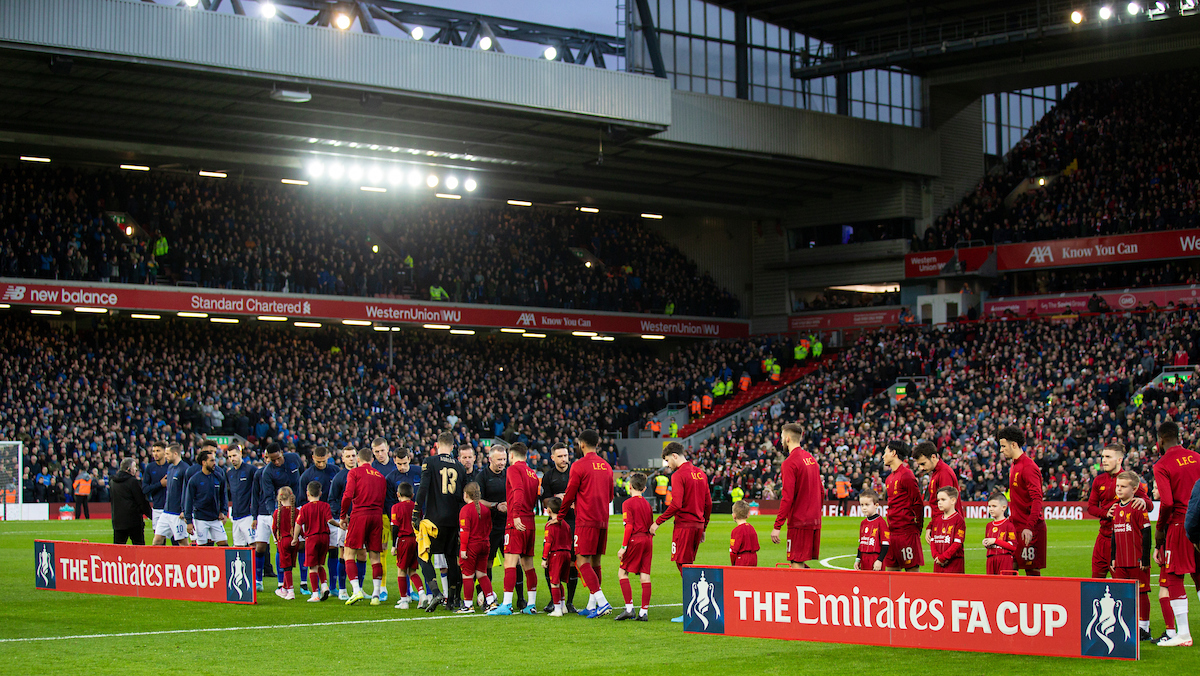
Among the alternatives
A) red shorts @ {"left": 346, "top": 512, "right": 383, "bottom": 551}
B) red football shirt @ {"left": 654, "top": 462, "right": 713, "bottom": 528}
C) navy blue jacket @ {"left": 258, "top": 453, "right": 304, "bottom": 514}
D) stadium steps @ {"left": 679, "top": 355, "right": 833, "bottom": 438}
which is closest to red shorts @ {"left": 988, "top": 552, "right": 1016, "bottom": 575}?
red football shirt @ {"left": 654, "top": 462, "right": 713, "bottom": 528}

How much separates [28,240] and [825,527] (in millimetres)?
25917

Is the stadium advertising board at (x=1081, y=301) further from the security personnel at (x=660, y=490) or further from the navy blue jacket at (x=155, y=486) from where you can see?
the navy blue jacket at (x=155, y=486)

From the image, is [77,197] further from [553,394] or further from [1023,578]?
[1023,578]

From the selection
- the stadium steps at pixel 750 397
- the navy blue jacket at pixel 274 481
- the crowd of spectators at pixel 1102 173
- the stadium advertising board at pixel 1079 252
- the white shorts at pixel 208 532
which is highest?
the crowd of spectators at pixel 1102 173

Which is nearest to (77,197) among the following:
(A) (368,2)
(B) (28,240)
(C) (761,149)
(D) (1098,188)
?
(B) (28,240)

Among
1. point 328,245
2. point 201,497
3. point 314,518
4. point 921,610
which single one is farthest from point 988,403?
point 921,610

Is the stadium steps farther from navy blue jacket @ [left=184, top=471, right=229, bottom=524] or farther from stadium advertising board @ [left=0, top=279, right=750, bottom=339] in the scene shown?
navy blue jacket @ [left=184, top=471, right=229, bottom=524]

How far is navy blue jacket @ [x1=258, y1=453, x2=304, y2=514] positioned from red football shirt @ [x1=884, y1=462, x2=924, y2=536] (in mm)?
8185

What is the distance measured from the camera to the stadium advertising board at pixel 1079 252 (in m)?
44.1

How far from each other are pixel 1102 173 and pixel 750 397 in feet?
51.7

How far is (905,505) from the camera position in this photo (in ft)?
44.3

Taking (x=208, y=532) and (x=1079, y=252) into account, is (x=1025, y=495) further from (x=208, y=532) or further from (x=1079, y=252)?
(x=1079, y=252)

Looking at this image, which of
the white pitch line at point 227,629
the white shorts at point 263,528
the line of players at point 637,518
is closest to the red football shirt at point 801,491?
the line of players at point 637,518

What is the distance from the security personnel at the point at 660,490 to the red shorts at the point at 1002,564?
26.1 metres
